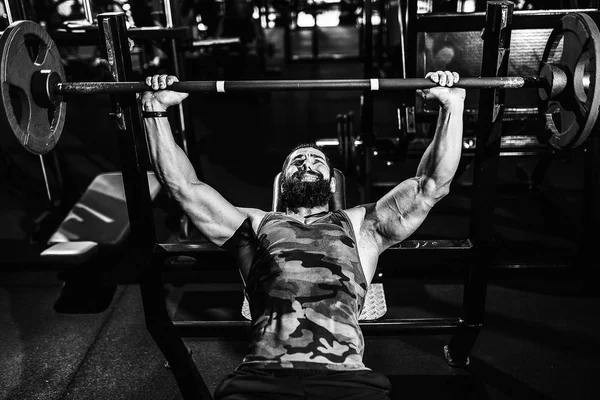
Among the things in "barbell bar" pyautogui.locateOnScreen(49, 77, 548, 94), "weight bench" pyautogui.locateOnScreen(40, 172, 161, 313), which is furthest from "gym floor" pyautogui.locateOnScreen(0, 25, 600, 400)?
"barbell bar" pyautogui.locateOnScreen(49, 77, 548, 94)

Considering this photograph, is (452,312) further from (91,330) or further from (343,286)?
(91,330)

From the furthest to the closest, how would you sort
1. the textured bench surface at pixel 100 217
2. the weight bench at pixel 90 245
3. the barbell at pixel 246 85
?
1. the textured bench surface at pixel 100 217
2. the weight bench at pixel 90 245
3. the barbell at pixel 246 85

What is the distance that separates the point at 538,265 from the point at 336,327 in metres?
1.43

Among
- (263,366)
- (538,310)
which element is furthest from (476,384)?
(263,366)

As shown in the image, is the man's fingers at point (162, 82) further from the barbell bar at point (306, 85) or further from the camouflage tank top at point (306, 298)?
the camouflage tank top at point (306, 298)

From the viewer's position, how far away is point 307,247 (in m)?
1.67

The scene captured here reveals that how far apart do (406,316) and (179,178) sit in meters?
1.39

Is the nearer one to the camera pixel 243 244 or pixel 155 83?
pixel 155 83

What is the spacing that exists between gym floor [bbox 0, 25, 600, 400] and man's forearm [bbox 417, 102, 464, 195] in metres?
0.91

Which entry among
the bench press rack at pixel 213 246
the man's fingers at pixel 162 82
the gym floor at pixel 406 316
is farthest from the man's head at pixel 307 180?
the gym floor at pixel 406 316

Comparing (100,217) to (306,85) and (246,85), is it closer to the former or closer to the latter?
(246,85)

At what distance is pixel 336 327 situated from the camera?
1521mm

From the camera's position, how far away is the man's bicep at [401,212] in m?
1.80

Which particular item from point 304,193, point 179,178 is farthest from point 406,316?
point 179,178
